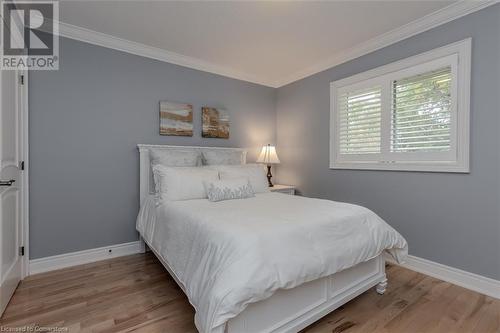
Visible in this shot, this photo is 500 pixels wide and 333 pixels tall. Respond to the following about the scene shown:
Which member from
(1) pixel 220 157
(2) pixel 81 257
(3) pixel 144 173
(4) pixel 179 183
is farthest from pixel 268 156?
(2) pixel 81 257

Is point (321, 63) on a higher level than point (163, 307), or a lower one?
higher

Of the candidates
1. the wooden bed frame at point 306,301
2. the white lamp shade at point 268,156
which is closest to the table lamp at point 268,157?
the white lamp shade at point 268,156

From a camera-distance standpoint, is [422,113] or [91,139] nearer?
[422,113]

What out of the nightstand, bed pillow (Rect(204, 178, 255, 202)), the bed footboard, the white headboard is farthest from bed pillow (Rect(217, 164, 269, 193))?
the bed footboard

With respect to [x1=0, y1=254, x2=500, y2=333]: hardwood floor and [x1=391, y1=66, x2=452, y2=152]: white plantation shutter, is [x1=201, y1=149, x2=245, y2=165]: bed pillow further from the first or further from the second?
[x1=391, y1=66, x2=452, y2=152]: white plantation shutter

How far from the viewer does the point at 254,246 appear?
1335 millimetres

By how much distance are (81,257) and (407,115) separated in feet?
12.5

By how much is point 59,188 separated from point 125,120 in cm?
99

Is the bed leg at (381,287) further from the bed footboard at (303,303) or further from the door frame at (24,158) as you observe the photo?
the door frame at (24,158)

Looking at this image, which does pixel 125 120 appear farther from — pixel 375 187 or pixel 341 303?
pixel 375 187

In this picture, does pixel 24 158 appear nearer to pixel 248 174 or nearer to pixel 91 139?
pixel 91 139

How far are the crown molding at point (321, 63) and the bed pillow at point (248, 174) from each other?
5.06 ft

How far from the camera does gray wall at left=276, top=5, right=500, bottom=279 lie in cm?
204

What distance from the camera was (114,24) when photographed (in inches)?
98.2
